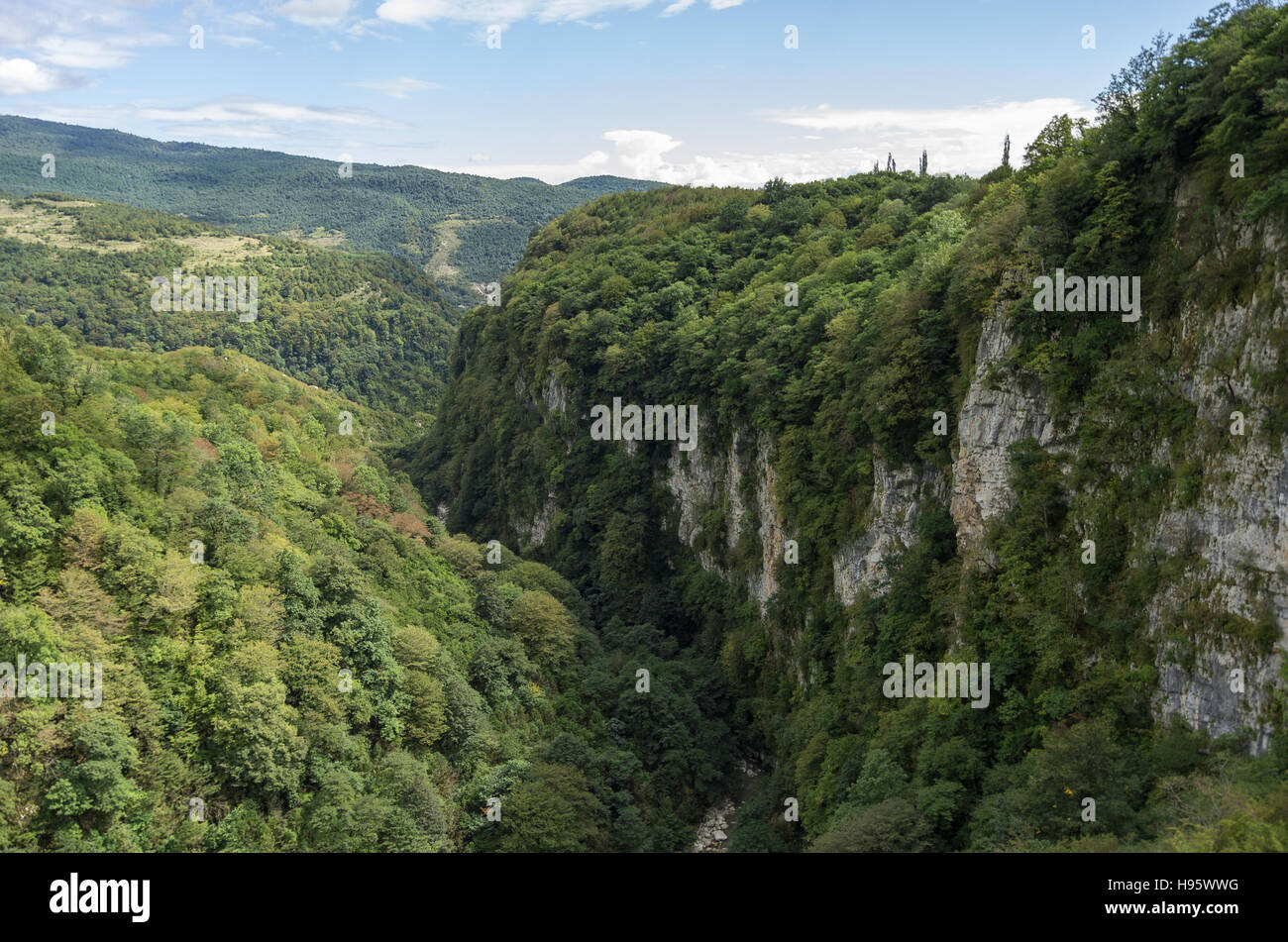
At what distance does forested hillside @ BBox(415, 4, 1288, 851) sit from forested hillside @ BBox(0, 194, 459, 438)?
93575 millimetres

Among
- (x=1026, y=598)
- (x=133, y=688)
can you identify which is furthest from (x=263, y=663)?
(x=1026, y=598)

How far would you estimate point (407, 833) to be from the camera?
107 feet

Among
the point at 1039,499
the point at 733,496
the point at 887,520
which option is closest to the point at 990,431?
the point at 1039,499

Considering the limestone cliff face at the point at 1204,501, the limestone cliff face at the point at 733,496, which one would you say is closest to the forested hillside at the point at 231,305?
the limestone cliff face at the point at 733,496

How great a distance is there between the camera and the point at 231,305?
6033 inches

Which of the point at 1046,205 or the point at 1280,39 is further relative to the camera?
the point at 1046,205

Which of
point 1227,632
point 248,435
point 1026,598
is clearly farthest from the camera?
point 248,435

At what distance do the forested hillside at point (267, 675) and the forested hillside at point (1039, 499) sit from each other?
25.6ft

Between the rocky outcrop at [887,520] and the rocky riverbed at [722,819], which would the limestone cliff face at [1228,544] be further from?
the rocky riverbed at [722,819]

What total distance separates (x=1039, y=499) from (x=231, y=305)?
15143cm

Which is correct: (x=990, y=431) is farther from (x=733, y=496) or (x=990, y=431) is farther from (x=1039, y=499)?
(x=733, y=496)

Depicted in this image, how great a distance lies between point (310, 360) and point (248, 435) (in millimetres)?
98282

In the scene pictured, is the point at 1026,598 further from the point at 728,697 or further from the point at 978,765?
the point at 728,697

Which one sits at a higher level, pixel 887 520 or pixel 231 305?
pixel 231 305
